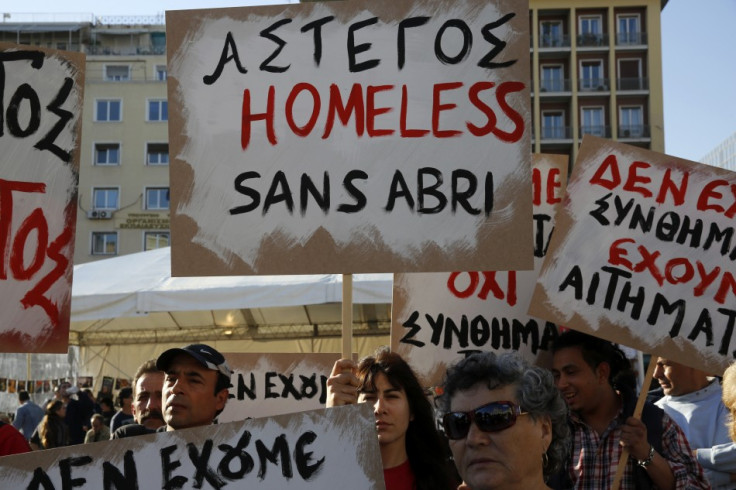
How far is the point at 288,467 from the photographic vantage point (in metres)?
2.57

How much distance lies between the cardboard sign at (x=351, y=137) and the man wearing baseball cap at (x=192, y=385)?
413 millimetres

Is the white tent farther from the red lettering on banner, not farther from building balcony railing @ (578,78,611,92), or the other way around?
building balcony railing @ (578,78,611,92)

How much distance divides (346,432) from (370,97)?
132 centimetres

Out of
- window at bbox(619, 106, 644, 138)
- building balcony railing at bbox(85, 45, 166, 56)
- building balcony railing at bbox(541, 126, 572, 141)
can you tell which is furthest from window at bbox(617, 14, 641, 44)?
building balcony railing at bbox(85, 45, 166, 56)

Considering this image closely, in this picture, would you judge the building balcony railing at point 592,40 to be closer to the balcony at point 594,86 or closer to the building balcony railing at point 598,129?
the balcony at point 594,86

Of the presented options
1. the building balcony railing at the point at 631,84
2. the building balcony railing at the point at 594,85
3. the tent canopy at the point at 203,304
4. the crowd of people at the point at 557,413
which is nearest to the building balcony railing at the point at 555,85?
the building balcony railing at the point at 594,85

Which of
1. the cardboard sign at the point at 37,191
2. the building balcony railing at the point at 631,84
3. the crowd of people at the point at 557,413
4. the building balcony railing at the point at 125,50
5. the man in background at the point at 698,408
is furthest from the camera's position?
the building balcony railing at the point at 631,84

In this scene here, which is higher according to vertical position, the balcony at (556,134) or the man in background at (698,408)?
the balcony at (556,134)

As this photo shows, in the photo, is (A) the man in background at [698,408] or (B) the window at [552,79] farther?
(B) the window at [552,79]

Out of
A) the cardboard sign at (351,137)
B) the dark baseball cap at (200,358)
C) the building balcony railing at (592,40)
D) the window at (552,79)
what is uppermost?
the building balcony railing at (592,40)

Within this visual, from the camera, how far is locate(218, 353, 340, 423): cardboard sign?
4617 mm

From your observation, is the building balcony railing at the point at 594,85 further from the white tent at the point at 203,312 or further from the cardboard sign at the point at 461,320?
the cardboard sign at the point at 461,320

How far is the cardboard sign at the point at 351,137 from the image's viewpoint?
10.9 ft

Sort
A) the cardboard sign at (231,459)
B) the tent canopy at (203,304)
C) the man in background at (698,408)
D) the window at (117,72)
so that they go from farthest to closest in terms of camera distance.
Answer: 1. the window at (117,72)
2. the tent canopy at (203,304)
3. the man in background at (698,408)
4. the cardboard sign at (231,459)
